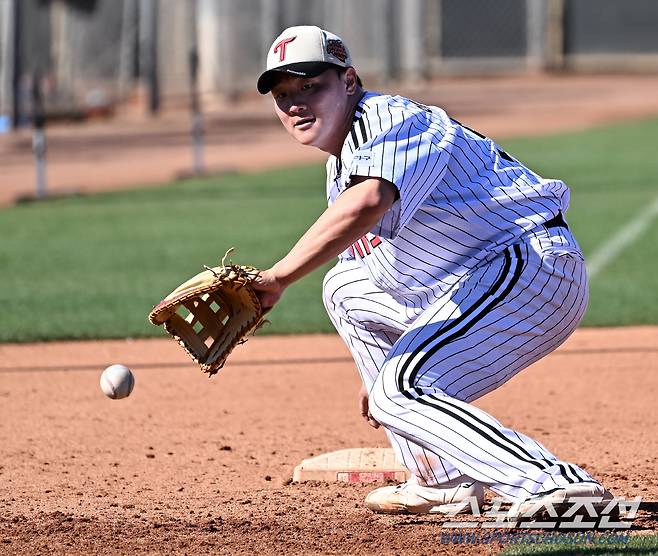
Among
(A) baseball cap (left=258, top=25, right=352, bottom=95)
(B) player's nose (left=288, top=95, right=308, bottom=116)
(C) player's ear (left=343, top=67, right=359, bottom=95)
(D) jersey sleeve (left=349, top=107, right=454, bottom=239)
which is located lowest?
(D) jersey sleeve (left=349, top=107, right=454, bottom=239)

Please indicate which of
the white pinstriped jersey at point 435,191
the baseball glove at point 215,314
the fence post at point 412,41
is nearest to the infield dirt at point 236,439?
the baseball glove at point 215,314

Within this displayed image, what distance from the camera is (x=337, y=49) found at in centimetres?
379

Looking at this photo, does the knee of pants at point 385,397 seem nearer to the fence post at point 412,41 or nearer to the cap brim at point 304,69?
the cap brim at point 304,69

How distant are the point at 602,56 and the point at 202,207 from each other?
71.3 feet

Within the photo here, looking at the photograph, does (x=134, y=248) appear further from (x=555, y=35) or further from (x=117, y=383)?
(x=555, y=35)

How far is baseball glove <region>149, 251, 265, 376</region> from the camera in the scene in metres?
3.67

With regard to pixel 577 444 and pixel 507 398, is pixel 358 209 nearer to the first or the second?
pixel 577 444

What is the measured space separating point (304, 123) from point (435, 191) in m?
0.45

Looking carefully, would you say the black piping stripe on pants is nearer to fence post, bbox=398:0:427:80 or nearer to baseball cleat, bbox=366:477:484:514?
baseball cleat, bbox=366:477:484:514

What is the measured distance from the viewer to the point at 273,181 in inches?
679

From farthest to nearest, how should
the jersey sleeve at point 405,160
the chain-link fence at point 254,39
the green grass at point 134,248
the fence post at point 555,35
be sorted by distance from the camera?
the fence post at point 555,35 < the chain-link fence at point 254,39 < the green grass at point 134,248 < the jersey sleeve at point 405,160

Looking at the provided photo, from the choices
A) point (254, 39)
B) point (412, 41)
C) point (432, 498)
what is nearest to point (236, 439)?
point (432, 498)

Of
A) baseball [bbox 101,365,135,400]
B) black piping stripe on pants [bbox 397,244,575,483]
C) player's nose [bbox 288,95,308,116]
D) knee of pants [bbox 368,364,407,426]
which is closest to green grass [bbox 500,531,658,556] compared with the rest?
black piping stripe on pants [bbox 397,244,575,483]

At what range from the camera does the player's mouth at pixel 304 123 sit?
3.80 meters
